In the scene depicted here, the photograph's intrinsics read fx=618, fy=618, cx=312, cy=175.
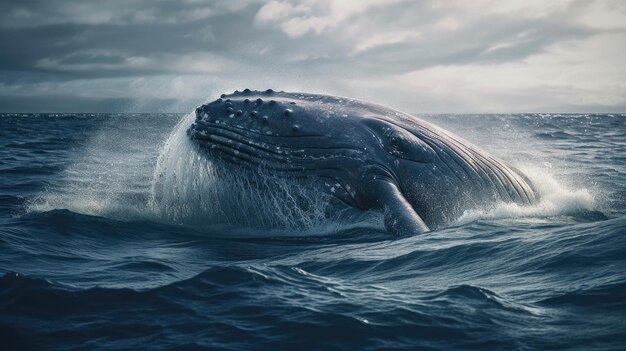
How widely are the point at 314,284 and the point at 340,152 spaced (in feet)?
10.1

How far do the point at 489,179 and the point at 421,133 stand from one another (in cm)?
135

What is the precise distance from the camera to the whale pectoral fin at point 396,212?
301 inches

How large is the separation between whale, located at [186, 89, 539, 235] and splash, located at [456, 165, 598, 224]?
214 millimetres

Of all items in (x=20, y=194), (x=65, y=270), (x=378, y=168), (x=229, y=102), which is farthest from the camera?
(x=20, y=194)

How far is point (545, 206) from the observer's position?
10.5 metres

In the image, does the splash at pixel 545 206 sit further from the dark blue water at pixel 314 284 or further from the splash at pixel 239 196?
the splash at pixel 239 196

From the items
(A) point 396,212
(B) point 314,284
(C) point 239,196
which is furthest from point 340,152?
(B) point 314,284

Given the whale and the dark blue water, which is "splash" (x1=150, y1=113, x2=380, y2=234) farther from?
the dark blue water

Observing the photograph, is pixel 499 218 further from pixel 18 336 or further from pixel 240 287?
pixel 18 336

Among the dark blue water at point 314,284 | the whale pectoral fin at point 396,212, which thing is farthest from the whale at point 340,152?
the dark blue water at point 314,284

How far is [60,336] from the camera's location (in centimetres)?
469

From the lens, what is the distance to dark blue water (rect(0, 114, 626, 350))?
181 inches

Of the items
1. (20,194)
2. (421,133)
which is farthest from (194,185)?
(20,194)

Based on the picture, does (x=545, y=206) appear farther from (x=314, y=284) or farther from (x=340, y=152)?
(x=314, y=284)
